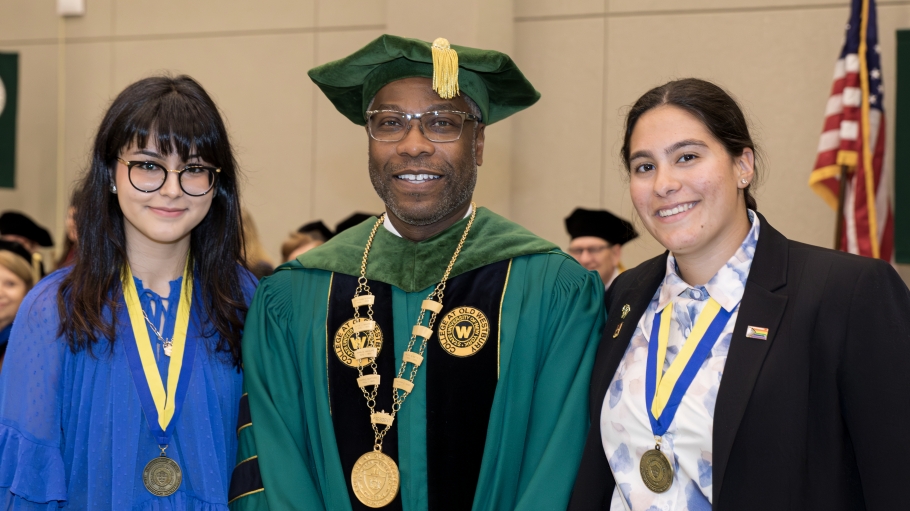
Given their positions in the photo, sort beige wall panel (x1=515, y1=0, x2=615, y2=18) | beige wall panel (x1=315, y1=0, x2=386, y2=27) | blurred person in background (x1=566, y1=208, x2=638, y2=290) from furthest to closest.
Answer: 1. beige wall panel (x1=315, y1=0, x2=386, y2=27)
2. beige wall panel (x1=515, y1=0, x2=615, y2=18)
3. blurred person in background (x1=566, y1=208, x2=638, y2=290)

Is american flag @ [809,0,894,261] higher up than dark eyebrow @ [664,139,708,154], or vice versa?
american flag @ [809,0,894,261]

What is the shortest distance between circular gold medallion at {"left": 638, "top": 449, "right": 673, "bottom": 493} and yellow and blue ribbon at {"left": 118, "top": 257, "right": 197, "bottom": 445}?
1.36 metres

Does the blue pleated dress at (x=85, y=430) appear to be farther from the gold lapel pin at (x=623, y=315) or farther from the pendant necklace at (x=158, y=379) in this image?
the gold lapel pin at (x=623, y=315)

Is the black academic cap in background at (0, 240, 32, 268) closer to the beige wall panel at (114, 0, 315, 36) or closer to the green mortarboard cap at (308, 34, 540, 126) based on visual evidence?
the green mortarboard cap at (308, 34, 540, 126)

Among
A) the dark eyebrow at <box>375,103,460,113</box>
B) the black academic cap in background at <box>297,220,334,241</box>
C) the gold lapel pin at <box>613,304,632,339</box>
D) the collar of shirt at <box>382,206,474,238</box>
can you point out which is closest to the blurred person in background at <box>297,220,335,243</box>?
the black academic cap in background at <box>297,220,334,241</box>

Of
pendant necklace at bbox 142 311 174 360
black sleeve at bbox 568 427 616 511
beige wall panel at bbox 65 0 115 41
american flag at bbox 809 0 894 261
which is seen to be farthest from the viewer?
beige wall panel at bbox 65 0 115 41

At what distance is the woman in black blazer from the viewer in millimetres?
2092

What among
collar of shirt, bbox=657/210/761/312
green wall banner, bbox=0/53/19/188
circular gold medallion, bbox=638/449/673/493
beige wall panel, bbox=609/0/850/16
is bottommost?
circular gold medallion, bbox=638/449/673/493

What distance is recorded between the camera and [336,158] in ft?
26.8

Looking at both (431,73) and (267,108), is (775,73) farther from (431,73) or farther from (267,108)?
(431,73)

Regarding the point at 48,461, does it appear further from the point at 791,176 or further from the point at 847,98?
the point at 791,176

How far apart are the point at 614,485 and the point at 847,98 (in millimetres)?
4556

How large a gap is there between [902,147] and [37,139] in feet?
25.6

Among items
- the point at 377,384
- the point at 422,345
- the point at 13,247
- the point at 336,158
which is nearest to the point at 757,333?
the point at 422,345
